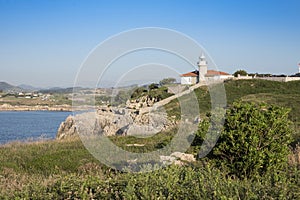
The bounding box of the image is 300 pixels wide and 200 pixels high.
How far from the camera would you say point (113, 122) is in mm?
20953

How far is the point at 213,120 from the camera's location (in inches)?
352

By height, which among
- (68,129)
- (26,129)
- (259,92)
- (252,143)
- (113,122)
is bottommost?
(26,129)

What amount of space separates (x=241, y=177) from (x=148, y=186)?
3.19 metres

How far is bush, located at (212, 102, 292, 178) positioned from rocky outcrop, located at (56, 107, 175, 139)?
9859 mm

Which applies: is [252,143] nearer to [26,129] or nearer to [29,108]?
[26,129]

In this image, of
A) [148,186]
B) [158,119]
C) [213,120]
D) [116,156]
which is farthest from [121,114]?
[148,186]

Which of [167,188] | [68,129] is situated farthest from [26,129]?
[167,188]

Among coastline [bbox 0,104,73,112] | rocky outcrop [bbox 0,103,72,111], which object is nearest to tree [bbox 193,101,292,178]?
coastline [bbox 0,104,73,112]

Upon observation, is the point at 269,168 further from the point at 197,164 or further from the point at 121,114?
the point at 121,114

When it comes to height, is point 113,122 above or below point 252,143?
below

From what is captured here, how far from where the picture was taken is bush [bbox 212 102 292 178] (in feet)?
25.4

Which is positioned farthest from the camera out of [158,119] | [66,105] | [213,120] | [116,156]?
[66,105]

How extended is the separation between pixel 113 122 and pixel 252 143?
13.8m

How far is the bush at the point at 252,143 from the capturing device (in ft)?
25.4
